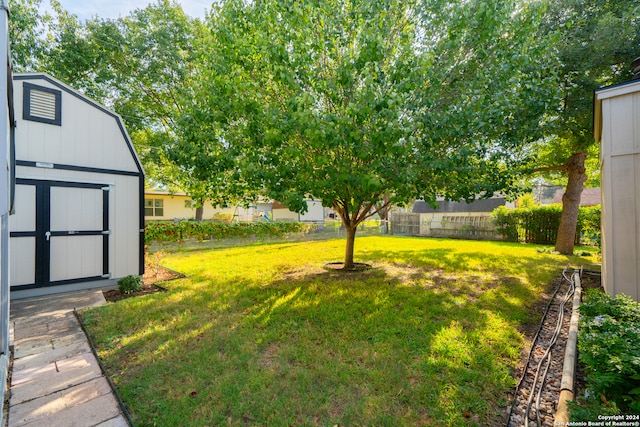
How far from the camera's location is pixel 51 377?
2.82 metres

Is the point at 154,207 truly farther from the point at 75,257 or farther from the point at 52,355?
the point at 52,355

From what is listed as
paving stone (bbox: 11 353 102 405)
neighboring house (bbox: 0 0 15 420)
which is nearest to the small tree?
neighboring house (bbox: 0 0 15 420)

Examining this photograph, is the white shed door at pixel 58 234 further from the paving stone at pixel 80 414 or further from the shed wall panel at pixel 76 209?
the paving stone at pixel 80 414

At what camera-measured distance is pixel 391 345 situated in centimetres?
342

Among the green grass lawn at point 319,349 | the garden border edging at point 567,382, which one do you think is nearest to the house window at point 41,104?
the green grass lawn at point 319,349

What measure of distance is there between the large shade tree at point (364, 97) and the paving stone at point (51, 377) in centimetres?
321

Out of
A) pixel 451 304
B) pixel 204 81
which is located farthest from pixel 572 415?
pixel 204 81

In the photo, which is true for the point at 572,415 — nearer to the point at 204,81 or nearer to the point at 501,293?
the point at 501,293

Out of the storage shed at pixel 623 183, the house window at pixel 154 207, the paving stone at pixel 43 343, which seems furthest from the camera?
the house window at pixel 154 207

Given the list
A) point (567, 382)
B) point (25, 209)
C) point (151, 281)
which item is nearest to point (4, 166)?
point (567, 382)

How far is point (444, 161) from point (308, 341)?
3655 mm

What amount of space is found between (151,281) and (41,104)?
4.07m

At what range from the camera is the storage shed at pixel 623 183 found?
3.63 m

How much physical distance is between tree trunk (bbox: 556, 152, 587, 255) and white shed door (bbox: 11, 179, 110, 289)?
14268mm
